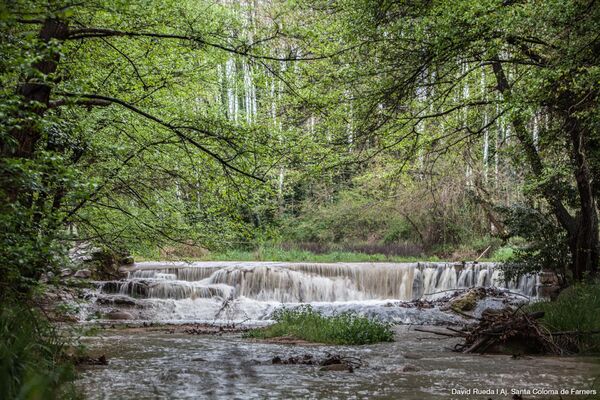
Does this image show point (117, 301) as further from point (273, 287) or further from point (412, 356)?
point (412, 356)

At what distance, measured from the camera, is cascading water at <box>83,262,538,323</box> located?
16.6 m

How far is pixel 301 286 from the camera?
1972 centimetres

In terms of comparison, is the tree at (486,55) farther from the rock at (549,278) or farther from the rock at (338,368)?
the rock at (549,278)

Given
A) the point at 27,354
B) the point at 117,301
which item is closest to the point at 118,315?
the point at 117,301

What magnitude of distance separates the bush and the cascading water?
10280mm

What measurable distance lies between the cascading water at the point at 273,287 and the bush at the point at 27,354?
33.7 feet

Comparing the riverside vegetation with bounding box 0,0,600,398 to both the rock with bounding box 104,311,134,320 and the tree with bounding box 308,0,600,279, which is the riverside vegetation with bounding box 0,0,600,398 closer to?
the tree with bounding box 308,0,600,279

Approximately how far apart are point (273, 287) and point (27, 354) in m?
15.1

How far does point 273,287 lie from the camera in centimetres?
1941

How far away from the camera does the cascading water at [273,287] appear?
16.6 m

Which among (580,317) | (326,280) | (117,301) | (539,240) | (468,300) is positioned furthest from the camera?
(326,280)

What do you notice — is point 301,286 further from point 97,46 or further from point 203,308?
point 97,46

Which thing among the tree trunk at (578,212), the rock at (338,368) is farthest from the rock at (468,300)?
the rock at (338,368)

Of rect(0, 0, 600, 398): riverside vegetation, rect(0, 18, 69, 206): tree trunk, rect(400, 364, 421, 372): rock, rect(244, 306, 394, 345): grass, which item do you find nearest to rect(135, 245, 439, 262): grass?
rect(0, 0, 600, 398): riverside vegetation
